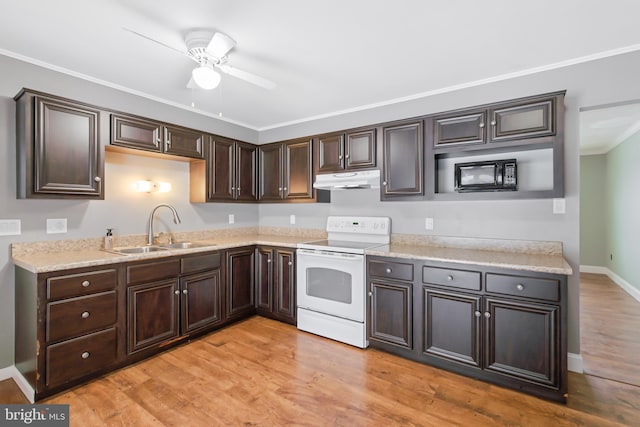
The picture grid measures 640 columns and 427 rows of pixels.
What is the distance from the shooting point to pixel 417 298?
2613 mm

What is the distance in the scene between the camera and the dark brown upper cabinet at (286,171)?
3.79m

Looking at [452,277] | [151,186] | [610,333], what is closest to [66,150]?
[151,186]

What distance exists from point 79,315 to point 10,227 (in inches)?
36.4

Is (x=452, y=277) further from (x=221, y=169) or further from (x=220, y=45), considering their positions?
(x=221, y=169)

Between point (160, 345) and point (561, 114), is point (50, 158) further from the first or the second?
point (561, 114)

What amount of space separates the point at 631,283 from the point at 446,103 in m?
4.32

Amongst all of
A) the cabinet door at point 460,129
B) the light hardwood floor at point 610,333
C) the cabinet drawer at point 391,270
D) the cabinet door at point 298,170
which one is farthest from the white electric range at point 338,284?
the light hardwood floor at point 610,333

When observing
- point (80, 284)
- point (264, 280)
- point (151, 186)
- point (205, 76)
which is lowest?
point (264, 280)

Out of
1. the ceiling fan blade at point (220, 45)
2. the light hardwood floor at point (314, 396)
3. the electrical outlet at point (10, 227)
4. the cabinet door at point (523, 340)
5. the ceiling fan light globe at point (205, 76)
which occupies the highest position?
the ceiling fan blade at point (220, 45)

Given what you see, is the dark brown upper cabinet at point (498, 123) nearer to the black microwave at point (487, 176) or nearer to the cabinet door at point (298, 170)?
the black microwave at point (487, 176)

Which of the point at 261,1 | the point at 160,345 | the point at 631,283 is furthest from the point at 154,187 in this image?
the point at 631,283

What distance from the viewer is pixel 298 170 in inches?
152

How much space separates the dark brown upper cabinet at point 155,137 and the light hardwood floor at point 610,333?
4.14 metres

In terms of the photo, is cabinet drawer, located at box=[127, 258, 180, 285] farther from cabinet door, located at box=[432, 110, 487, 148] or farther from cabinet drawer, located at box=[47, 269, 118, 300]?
cabinet door, located at box=[432, 110, 487, 148]
